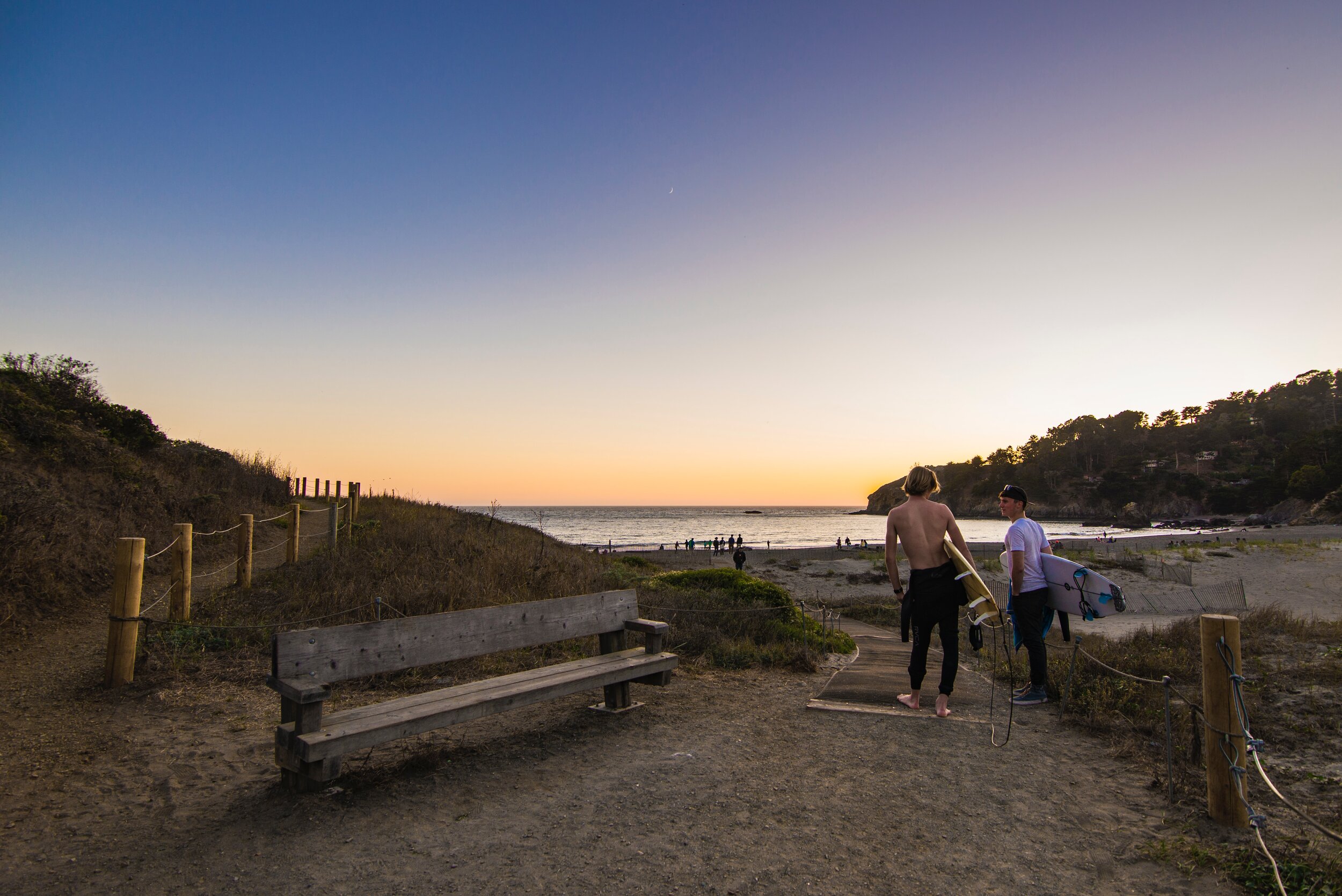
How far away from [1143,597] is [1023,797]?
1733 centimetres

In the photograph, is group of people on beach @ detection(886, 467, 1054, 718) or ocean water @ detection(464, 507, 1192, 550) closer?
group of people on beach @ detection(886, 467, 1054, 718)

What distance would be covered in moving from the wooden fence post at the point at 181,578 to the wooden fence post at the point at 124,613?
1655 mm

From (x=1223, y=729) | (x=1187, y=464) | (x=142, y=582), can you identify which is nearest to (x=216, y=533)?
(x=142, y=582)

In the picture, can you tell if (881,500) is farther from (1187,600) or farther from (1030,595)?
(1030,595)

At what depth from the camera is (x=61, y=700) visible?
518 cm

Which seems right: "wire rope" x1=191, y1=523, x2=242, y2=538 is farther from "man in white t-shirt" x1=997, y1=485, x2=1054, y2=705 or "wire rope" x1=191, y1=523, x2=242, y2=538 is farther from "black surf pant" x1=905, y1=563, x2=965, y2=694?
"man in white t-shirt" x1=997, y1=485, x2=1054, y2=705

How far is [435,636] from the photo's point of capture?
430 centimetres

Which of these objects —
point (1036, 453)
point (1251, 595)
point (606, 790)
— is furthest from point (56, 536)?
point (1036, 453)

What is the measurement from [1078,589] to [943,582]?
1299 mm

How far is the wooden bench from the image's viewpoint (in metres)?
3.48

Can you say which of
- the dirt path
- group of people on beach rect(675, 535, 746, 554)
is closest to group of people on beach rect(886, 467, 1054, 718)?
the dirt path

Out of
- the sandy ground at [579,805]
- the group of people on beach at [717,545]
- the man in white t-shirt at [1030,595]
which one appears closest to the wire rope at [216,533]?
the sandy ground at [579,805]

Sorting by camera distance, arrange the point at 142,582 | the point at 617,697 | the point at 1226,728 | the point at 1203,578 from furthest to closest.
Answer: the point at 1203,578 < the point at 142,582 < the point at 617,697 < the point at 1226,728

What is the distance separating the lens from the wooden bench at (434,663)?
11.4 ft
